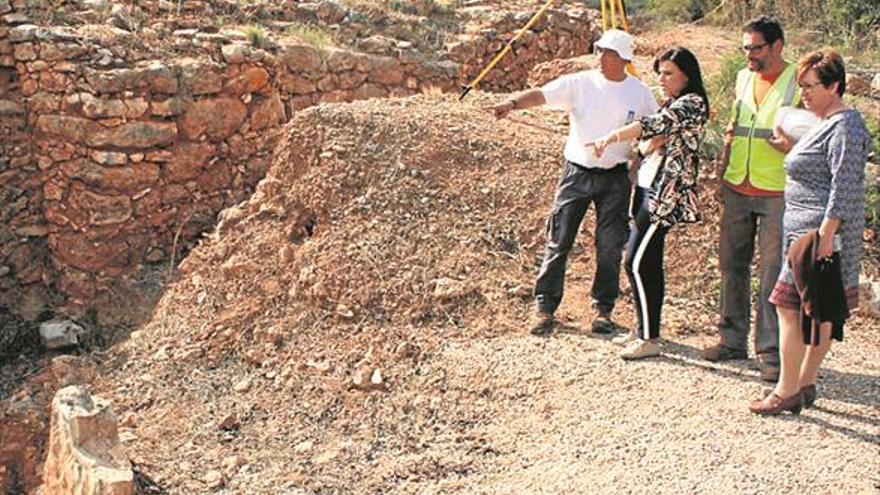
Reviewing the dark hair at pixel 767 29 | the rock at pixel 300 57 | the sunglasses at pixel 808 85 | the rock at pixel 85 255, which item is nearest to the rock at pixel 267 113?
the rock at pixel 300 57

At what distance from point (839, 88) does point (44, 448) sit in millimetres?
5540

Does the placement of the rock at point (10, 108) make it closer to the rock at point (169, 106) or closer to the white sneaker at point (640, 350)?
the rock at point (169, 106)

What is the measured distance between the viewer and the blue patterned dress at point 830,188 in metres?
4.18

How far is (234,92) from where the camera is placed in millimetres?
9258

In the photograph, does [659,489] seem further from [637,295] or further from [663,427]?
[637,295]

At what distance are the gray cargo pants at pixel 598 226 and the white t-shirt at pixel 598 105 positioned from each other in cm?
9

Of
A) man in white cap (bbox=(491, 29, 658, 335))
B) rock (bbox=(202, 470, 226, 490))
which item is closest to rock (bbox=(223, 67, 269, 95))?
man in white cap (bbox=(491, 29, 658, 335))

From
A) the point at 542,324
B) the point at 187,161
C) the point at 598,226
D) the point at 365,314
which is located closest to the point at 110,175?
→ the point at 187,161

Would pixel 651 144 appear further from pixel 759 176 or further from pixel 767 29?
pixel 767 29

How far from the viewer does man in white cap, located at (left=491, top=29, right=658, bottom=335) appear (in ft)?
17.2

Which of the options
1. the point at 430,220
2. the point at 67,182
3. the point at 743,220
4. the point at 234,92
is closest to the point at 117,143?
the point at 67,182

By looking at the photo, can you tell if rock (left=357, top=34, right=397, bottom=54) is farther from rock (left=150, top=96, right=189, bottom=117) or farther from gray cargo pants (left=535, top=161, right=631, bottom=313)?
gray cargo pants (left=535, top=161, right=631, bottom=313)

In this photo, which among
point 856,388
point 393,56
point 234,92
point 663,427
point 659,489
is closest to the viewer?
point 659,489

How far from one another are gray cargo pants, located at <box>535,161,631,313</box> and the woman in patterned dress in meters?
1.10
